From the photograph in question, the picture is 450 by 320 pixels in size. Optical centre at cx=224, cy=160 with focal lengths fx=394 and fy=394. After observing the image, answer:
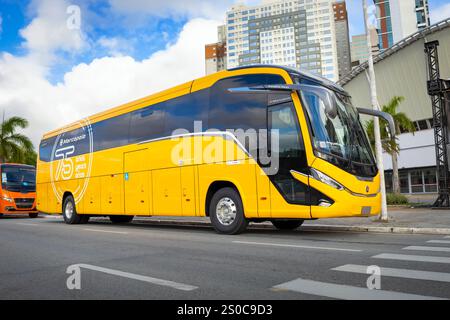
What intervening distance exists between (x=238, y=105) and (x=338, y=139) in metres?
2.54

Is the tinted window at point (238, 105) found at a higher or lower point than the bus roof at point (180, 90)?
lower

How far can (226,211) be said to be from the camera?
32.1ft

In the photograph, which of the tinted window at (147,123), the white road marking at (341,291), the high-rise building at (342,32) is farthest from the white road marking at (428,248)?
the high-rise building at (342,32)

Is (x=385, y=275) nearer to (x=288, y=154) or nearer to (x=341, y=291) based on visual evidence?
(x=341, y=291)

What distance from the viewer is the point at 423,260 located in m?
5.80

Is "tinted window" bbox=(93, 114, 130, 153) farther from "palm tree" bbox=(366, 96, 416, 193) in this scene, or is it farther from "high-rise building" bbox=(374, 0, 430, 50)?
"high-rise building" bbox=(374, 0, 430, 50)

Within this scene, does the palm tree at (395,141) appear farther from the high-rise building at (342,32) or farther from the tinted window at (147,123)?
the high-rise building at (342,32)

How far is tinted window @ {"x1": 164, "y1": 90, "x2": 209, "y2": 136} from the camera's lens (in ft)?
34.3

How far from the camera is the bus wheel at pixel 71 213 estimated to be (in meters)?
15.7

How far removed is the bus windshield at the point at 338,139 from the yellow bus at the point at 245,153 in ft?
0.08

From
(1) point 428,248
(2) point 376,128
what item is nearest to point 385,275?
(1) point 428,248
